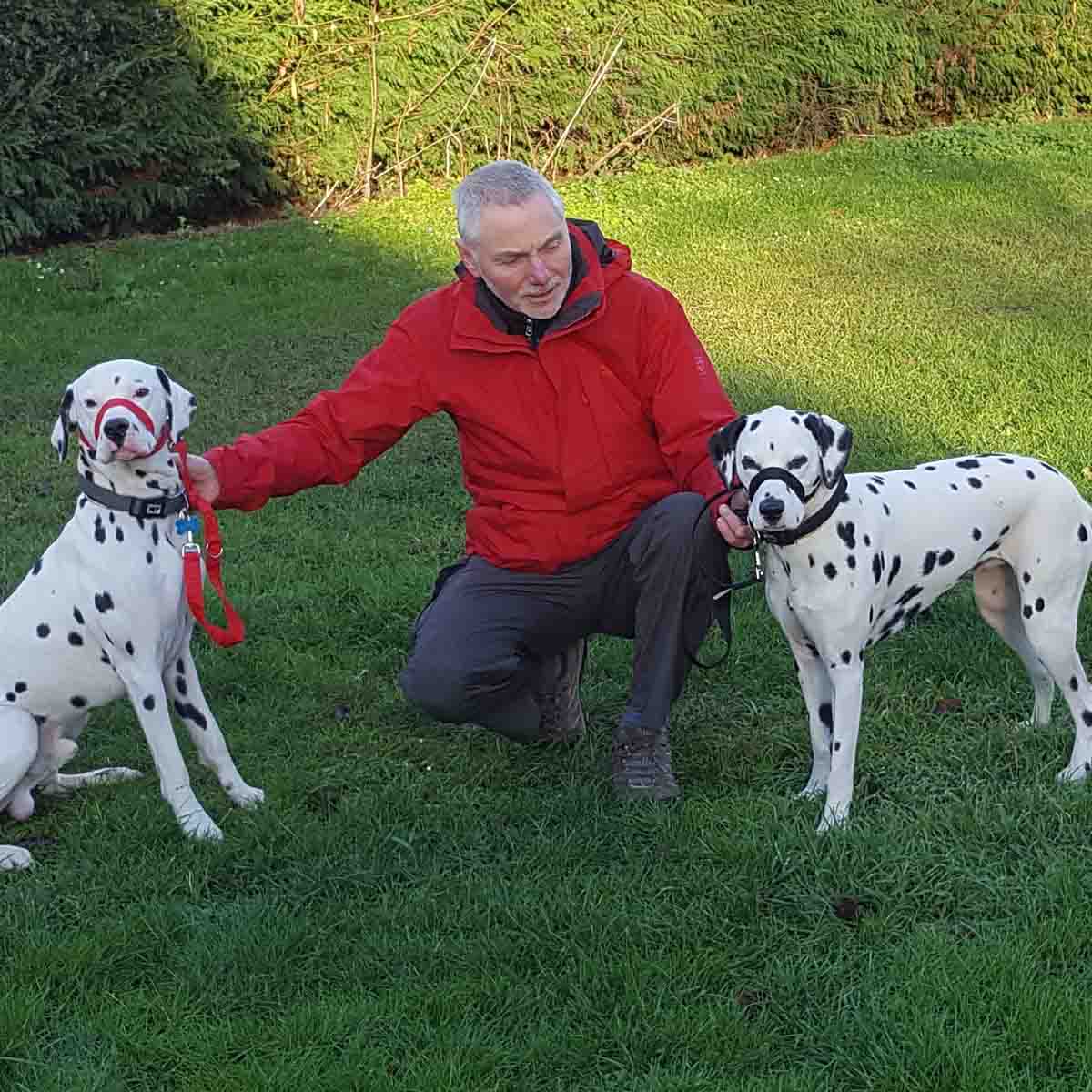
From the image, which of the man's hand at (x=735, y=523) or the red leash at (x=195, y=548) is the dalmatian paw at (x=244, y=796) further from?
the man's hand at (x=735, y=523)

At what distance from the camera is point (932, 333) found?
31.9 feet

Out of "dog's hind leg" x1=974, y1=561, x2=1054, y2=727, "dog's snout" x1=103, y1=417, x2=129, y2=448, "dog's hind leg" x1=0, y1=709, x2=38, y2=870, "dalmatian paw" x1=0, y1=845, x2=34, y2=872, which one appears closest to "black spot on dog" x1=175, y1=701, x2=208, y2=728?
"dog's hind leg" x1=0, y1=709, x2=38, y2=870

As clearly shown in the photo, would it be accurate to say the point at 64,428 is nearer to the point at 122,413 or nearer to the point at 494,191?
the point at 122,413

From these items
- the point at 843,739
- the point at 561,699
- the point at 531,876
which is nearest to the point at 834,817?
the point at 843,739

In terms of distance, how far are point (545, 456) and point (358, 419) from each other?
24.6 inches

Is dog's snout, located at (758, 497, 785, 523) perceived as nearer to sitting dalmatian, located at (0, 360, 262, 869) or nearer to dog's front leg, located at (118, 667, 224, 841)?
sitting dalmatian, located at (0, 360, 262, 869)

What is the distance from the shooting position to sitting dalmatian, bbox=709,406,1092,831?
4.11 m

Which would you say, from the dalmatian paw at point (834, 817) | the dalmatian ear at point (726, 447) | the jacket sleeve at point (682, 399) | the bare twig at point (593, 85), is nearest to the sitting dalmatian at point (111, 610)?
the jacket sleeve at point (682, 399)

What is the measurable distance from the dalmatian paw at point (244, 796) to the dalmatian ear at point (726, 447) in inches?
71.4

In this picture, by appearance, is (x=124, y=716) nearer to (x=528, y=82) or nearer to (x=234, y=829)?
(x=234, y=829)

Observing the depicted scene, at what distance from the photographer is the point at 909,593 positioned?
4.49 metres

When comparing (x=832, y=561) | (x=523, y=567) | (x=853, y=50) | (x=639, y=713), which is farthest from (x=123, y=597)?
(x=853, y=50)

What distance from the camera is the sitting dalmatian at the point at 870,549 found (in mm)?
4109

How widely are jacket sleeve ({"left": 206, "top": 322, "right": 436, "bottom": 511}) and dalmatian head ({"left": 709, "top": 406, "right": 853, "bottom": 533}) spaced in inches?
47.6
